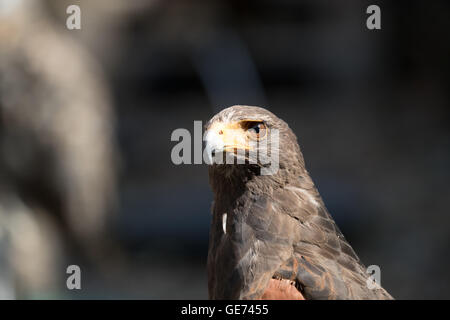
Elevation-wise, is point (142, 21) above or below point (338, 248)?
above

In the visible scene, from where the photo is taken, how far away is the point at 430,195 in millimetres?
7031

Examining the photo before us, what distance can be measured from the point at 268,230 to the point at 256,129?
414 mm

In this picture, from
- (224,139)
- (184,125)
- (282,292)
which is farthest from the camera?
(184,125)

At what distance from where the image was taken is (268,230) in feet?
8.19

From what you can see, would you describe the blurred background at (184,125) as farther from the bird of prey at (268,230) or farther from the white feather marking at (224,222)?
the white feather marking at (224,222)

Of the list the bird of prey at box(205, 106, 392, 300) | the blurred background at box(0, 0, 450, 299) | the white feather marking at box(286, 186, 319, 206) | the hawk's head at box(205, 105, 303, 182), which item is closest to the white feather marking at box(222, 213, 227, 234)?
the bird of prey at box(205, 106, 392, 300)

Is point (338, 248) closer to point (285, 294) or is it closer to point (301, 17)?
point (285, 294)

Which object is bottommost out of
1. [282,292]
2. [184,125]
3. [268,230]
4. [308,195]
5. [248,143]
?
[282,292]

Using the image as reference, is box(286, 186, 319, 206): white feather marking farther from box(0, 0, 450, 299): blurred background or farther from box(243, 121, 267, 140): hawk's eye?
box(0, 0, 450, 299): blurred background

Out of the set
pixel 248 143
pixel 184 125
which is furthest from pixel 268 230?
pixel 184 125

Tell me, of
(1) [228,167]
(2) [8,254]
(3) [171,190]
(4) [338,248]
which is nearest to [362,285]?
(4) [338,248]

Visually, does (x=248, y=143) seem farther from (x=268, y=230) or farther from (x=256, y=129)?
(x=268, y=230)

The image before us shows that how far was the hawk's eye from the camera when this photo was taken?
2.53m

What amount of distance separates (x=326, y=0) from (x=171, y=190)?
10.2 ft
